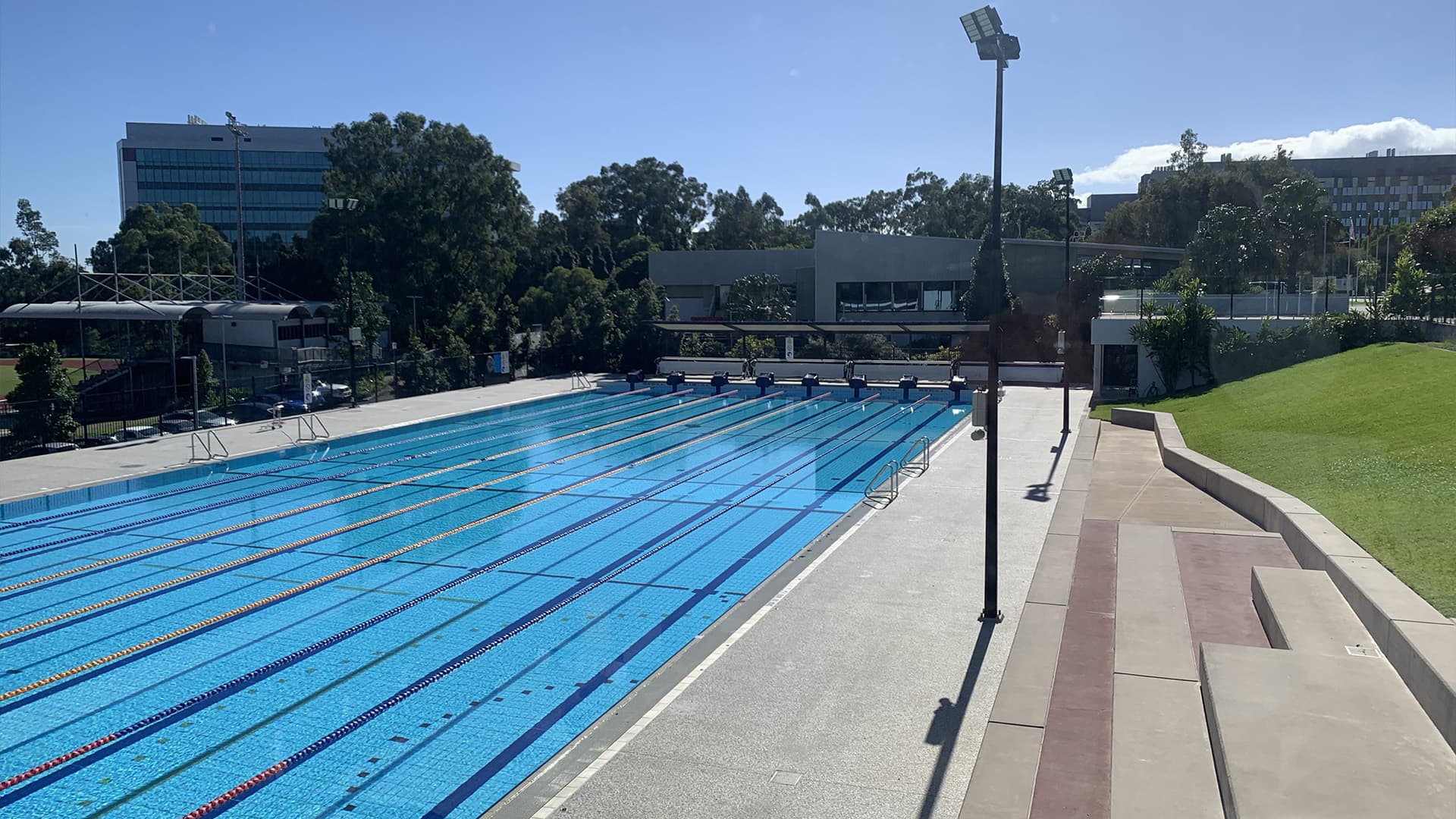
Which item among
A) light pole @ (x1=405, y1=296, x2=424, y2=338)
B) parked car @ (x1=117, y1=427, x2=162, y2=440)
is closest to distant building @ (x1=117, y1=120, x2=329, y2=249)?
light pole @ (x1=405, y1=296, x2=424, y2=338)

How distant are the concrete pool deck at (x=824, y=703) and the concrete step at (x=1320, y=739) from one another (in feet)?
5.93

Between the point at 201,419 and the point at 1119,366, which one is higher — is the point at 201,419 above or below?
below

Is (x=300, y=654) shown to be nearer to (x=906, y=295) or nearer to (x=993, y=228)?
(x=993, y=228)

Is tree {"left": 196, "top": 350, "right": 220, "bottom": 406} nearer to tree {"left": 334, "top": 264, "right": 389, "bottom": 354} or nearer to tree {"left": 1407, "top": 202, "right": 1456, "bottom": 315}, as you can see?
tree {"left": 334, "top": 264, "right": 389, "bottom": 354}

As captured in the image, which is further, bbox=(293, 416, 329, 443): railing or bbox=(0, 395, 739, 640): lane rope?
bbox=(293, 416, 329, 443): railing

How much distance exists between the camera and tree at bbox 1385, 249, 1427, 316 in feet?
90.2

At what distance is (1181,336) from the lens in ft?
98.0

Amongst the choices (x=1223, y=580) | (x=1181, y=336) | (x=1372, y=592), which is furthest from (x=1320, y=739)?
(x=1181, y=336)

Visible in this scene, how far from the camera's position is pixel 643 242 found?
78062mm

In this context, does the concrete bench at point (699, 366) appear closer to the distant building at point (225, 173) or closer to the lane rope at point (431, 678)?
the lane rope at point (431, 678)

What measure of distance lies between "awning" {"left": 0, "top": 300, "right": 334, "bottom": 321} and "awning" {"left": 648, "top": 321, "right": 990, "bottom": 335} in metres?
15.1

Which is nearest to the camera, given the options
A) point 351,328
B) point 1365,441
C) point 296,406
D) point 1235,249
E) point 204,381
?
point 1365,441

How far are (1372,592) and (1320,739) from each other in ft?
10.4

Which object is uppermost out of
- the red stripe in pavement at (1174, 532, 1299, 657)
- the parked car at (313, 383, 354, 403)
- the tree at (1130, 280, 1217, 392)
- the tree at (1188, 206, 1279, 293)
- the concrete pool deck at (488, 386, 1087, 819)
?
the tree at (1188, 206, 1279, 293)
